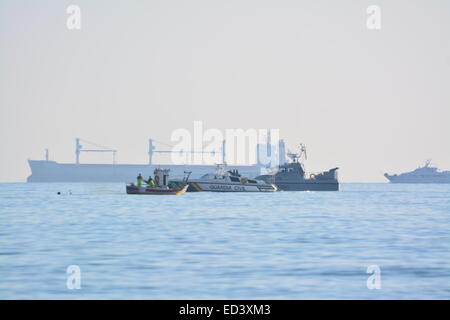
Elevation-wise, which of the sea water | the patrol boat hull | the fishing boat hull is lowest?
the sea water

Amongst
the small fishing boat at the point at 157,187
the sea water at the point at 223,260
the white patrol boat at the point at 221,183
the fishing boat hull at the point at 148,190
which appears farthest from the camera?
the white patrol boat at the point at 221,183

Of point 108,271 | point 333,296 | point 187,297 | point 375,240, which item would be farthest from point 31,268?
point 375,240

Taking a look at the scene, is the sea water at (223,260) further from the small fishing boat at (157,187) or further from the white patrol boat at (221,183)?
the white patrol boat at (221,183)

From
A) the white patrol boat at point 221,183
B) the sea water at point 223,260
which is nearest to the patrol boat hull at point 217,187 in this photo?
the white patrol boat at point 221,183

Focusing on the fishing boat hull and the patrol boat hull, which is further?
the patrol boat hull

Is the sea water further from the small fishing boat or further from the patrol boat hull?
the patrol boat hull

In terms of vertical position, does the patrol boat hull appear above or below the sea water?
above

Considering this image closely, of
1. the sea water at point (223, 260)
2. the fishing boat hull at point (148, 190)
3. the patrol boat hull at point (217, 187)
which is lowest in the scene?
the sea water at point (223, 260)

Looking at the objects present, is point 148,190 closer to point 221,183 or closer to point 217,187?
point 217,187

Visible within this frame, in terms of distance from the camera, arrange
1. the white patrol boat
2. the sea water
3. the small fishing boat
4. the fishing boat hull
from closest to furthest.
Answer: the sea water < the fishing boat hull < the small fishing boat < the white patrol boat

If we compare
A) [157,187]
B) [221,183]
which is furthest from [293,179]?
[157,187]

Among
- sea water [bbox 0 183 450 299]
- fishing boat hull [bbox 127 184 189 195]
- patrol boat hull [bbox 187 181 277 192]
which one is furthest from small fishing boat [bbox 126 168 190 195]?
sea water [bbox 0 183 450 299]

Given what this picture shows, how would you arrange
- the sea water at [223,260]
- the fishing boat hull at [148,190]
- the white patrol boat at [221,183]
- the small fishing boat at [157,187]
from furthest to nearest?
the white patrol boat at [221,183] < the small fishing boat at [157,187] < the fishing boat hull at [148,190] < the sea water at [223,260]
